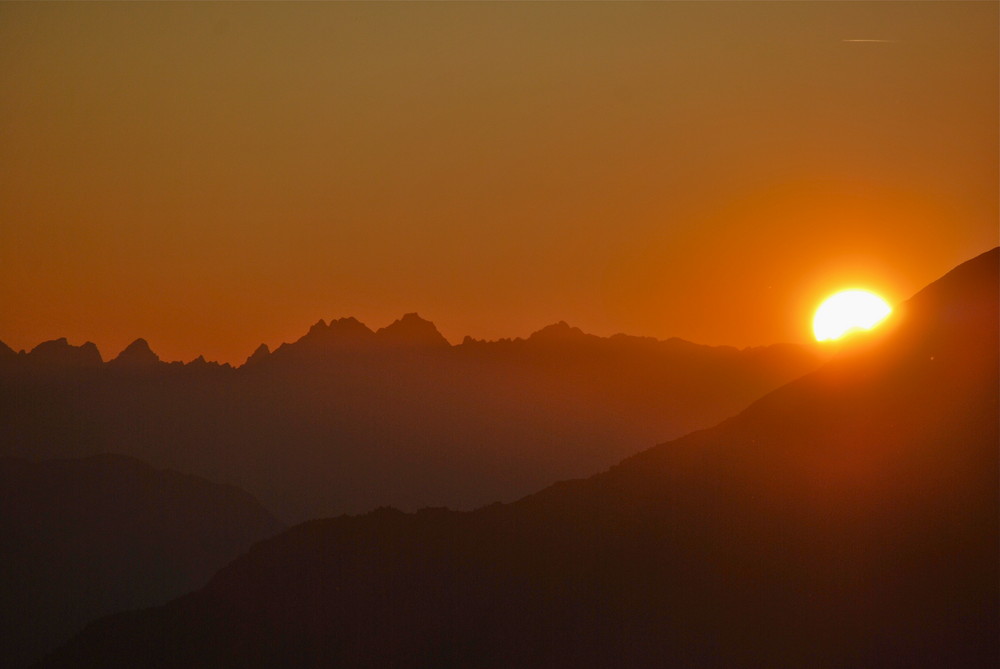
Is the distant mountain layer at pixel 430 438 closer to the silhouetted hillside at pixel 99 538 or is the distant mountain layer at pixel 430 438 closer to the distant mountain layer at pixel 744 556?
the silhouetted hillside at pixel 99 538

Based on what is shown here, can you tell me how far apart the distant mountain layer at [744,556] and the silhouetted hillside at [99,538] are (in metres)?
47.4

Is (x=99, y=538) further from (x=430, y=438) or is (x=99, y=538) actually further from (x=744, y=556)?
(x=744, y=556)

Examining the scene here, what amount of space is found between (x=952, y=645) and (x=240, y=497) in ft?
466

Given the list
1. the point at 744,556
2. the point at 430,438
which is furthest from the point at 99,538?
the point at 744,556

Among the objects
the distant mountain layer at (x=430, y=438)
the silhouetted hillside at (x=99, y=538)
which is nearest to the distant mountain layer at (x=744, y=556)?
the silhouetted hillside at (x=99, y=538)

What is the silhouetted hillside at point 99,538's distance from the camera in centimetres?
15075

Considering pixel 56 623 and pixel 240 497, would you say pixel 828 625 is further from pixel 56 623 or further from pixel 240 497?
pixel 240 497

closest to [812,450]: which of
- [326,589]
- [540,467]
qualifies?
[326,589]

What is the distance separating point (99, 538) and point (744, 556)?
124 meters

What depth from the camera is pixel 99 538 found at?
Result: 166750mm

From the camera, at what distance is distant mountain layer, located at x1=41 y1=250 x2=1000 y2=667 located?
68.1 m

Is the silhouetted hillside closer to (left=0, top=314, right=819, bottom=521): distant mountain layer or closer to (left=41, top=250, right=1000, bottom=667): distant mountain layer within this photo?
(left=0, top=314, right=819, bottom=521): distant mountain layer

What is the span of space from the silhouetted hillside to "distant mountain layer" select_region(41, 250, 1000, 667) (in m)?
47.4

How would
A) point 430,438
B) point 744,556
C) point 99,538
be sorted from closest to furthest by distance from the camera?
point 744,556
point 99,538
point 430,438
